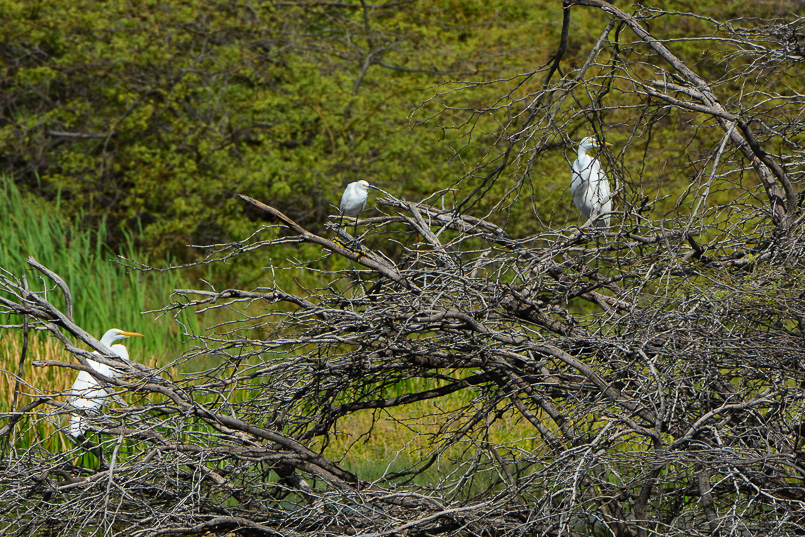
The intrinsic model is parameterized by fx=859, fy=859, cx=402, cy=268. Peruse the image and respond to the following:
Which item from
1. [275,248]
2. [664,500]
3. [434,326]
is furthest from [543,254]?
[275,248]

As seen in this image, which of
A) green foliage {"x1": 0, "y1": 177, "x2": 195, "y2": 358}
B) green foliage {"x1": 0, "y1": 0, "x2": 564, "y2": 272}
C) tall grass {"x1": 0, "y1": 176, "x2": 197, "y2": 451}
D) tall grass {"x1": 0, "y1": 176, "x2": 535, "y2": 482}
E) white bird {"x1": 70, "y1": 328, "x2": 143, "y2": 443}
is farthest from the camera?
green foliage {"x1": 0, "y1": 0, "x2": 564, "y2": 272}

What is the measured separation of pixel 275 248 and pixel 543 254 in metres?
6.04

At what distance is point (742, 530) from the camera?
2477mm

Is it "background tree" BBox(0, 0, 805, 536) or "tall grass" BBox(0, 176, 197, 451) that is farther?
"tall grass" BBox(0, 176, 197, 451)

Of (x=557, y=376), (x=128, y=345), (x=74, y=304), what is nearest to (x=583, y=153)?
(x=557, y=376)

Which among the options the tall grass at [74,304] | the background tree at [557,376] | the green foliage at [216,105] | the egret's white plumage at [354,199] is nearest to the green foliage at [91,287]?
the tall grass at [74,304]

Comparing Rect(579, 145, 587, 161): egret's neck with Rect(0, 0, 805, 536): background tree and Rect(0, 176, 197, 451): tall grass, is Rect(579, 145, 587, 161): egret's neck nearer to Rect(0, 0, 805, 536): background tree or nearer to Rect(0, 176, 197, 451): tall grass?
Rect(0, 0, 805, 536): background tree

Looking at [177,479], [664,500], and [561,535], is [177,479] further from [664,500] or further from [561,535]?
[664,500]

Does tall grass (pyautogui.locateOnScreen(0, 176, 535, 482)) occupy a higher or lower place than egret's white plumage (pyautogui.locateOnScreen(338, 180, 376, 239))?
lower

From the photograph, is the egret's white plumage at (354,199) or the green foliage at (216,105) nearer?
the egret's white plumage at (354,199)

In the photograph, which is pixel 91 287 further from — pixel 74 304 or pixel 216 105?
pixel 216 105

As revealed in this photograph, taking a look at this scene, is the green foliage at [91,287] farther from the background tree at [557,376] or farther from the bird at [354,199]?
the background tree at [557,376]

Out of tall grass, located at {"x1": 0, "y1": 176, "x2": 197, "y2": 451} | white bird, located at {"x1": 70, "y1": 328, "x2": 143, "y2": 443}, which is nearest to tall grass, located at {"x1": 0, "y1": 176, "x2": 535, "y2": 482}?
tall grass, located at {"x1": 0, "y1": 176, "x2": 197, "y2": 451}

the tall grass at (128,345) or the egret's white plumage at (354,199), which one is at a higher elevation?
the egret's white plumage at (354,199)
